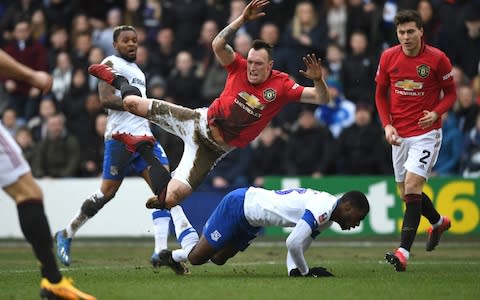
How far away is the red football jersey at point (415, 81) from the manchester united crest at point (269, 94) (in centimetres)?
160

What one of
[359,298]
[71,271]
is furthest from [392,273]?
[71,271]

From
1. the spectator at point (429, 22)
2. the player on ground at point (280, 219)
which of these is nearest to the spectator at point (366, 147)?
the spectator at point (429, 22)

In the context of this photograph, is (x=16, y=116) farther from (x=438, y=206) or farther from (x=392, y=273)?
(x=392, y=273)

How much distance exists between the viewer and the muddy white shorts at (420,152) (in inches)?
526

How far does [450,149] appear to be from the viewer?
19688 millimetres

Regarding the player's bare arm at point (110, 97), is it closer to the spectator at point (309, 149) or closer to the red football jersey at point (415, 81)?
the red football jersey at point (415, 81)

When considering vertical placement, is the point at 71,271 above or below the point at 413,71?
below

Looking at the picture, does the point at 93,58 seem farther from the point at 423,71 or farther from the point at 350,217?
the point at 350,217

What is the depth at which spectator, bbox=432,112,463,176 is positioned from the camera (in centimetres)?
1961

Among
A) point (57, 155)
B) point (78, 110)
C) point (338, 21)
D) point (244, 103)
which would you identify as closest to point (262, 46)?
point (244, 103)

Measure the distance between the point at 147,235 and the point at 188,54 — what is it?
4029 millimetres

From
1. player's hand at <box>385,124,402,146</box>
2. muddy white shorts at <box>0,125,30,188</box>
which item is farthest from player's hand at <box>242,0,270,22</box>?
muddy white shorts at <box>0,125,30,188</box>

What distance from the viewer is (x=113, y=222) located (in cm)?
2053

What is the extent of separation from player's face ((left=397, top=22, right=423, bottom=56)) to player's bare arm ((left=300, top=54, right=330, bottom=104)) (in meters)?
1.31
